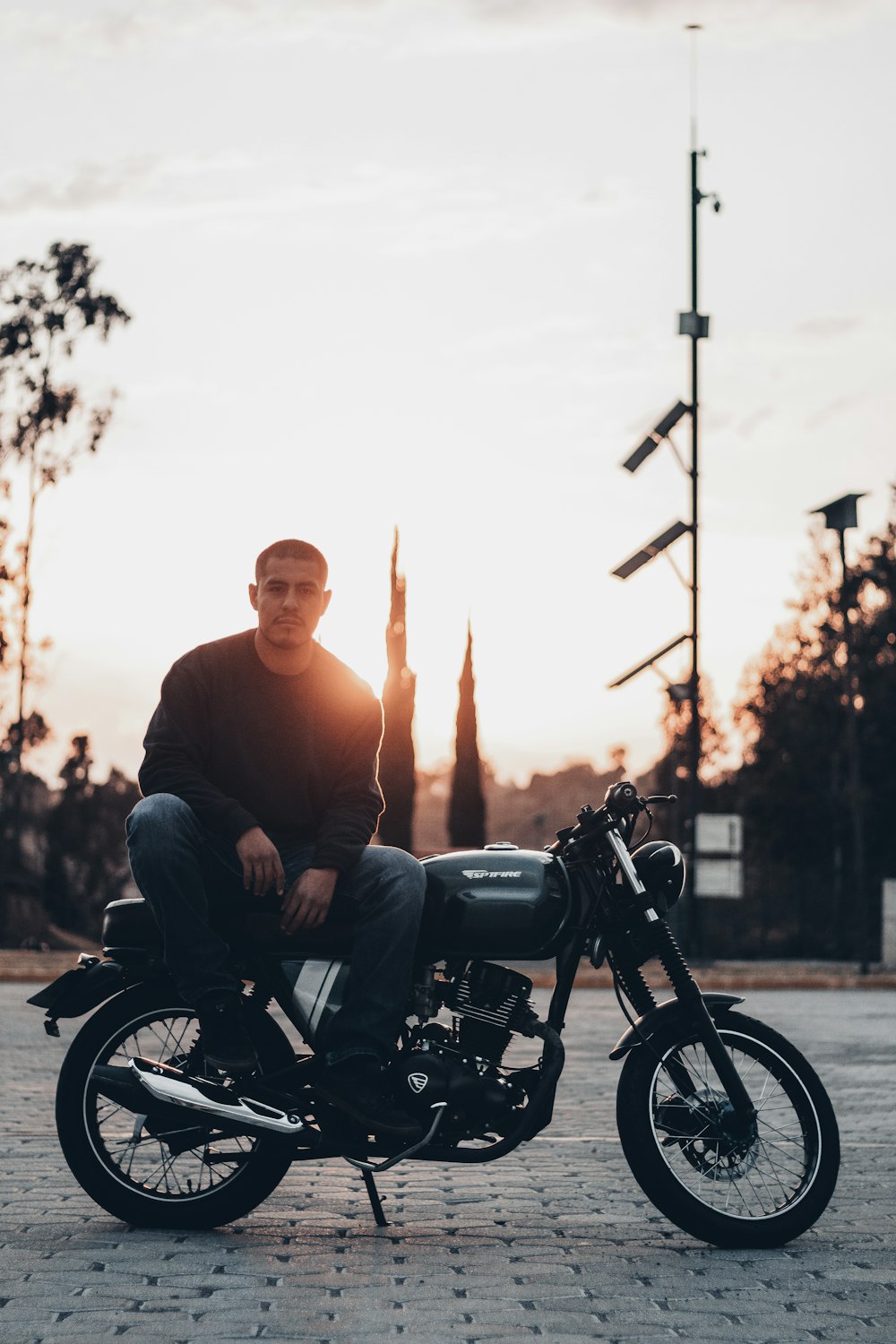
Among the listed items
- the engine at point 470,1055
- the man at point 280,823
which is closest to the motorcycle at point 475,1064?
the engine at point 470,1055

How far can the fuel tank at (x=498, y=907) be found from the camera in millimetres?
4984

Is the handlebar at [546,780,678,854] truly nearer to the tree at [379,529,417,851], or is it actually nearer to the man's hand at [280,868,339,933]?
the man's hand at [280,868,339,933]

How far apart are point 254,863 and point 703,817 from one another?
17.0 metres

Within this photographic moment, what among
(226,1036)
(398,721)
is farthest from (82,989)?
(398,721)

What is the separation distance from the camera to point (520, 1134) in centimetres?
493

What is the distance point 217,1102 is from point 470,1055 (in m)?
0.73

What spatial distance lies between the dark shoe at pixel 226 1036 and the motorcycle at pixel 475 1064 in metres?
0.09

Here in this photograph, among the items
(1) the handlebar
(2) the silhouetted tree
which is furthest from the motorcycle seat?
(2) the silhouetted tree

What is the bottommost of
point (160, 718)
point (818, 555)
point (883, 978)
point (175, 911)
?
point (883, 978)

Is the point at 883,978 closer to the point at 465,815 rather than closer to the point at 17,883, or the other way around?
the point at 17,883

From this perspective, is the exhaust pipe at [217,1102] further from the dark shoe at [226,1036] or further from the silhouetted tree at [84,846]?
the silhouetted tree at [84,846]

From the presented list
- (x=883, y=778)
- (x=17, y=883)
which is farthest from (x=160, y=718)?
(x=883, y=778)

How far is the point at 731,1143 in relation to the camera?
513cm

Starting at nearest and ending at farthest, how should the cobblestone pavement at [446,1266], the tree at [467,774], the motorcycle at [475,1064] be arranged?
the cobblestone pavement at [446,1266], the motorcycle at [475,1064], the tree at [467,774]
